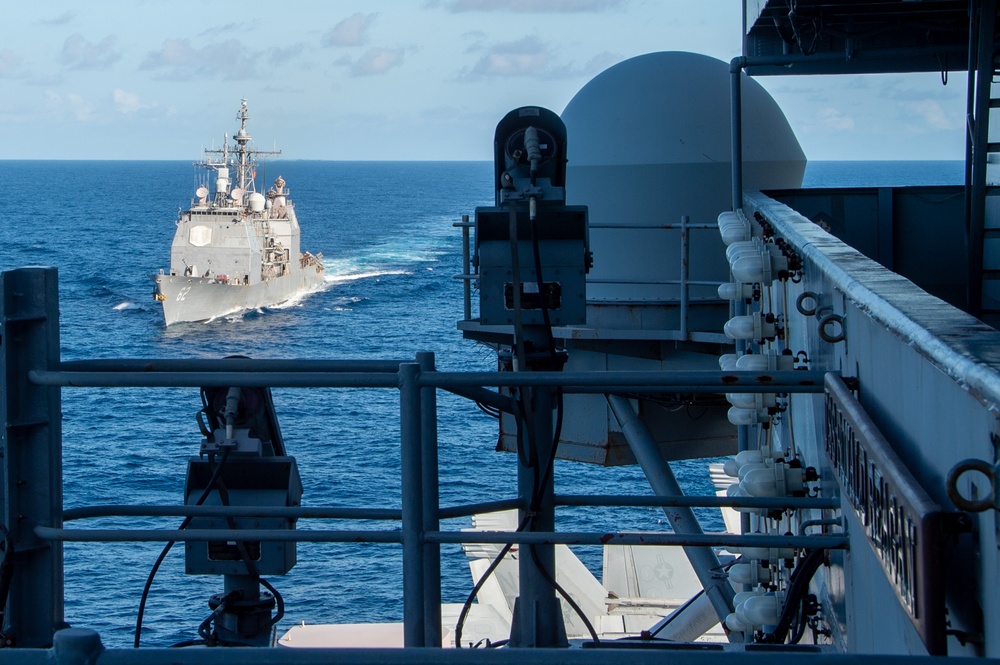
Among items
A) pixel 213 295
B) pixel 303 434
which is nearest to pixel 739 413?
pixel 303 434

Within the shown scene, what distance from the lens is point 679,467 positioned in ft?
135

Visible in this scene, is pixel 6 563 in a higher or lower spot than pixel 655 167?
lower

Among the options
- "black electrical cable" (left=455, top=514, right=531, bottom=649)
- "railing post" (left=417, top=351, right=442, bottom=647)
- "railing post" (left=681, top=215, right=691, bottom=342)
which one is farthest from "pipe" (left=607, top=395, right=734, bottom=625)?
"railing post" (left=417, top=351, right=442, bottom=647)

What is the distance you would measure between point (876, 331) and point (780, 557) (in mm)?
2484

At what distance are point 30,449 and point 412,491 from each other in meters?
1.30

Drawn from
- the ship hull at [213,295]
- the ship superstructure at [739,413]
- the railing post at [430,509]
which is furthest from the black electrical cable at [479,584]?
the ship hull at [213,295]

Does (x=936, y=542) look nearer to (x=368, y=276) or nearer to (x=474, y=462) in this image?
(x=474, y=462)

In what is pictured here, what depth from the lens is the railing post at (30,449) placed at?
366 cm

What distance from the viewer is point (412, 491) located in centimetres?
327

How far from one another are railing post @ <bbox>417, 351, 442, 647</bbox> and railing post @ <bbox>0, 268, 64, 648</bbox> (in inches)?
46.3

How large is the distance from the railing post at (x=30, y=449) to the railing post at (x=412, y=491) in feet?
3.90

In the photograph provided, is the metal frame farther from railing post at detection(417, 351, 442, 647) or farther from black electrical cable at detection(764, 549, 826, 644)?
black electrical cable at detection(764, 549, 826, 644)

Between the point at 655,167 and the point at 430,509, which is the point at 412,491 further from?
the point at 655,167

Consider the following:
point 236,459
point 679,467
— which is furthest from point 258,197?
point 236,459
